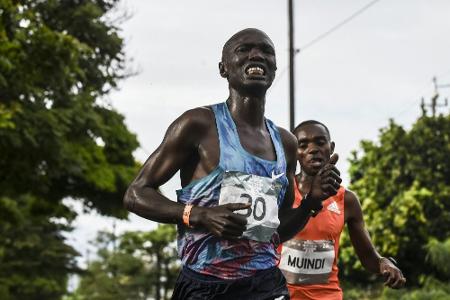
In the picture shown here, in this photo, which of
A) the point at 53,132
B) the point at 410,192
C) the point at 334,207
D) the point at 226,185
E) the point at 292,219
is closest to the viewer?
the point at 226,185

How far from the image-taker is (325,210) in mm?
6934

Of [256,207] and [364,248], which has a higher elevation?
[364,248]

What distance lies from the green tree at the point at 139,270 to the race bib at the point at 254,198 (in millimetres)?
54183

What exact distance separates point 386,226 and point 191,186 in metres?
26.7

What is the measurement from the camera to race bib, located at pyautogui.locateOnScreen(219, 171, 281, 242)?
165 inches

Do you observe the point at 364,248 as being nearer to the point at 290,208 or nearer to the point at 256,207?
the point at 290,208

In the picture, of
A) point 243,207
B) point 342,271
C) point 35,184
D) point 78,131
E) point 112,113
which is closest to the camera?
point 243,207

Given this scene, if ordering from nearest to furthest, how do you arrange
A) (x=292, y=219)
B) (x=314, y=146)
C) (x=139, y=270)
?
(x=292, y=219) < (x=314, y=146) < (x=139, y=270)

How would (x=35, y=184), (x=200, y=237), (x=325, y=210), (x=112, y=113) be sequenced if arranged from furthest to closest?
(x=112, y=113) < (x=35, y=184) < (x=325, y=210) < (x=200, y=237)

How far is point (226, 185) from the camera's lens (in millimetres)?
4188

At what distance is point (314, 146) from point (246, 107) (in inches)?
87.2

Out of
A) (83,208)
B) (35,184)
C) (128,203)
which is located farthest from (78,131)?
(128,203)

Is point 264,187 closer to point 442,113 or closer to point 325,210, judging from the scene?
point 325,210

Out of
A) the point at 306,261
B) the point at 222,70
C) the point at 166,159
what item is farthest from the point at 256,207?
the point at 306,261
